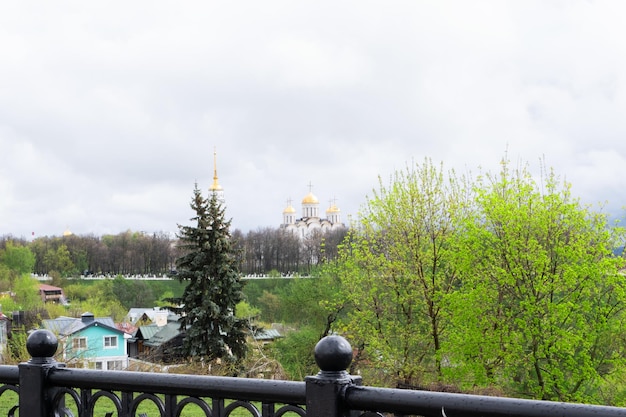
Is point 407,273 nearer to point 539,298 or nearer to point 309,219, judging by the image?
point 539,298

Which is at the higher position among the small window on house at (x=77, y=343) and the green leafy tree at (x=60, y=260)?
the green leafy tree at (x=60, y=260)

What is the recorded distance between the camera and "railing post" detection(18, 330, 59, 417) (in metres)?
3.14

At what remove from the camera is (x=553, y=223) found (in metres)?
21.6

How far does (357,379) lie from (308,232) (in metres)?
121

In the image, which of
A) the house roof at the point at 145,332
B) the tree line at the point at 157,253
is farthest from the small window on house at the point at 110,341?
the tree line at the point at 157,253

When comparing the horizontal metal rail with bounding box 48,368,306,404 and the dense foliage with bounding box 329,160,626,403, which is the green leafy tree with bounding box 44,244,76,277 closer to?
the dense foliage with bounding box 329,160,626,403

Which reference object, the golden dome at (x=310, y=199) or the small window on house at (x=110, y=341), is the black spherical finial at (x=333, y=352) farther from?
the golden dome at (x=310, y=199)

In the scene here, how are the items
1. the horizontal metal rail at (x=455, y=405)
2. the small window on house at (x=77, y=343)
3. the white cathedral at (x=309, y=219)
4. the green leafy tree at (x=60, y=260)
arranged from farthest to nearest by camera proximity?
1. the white cathedral at (x=309, y=219)
2. the green leafy tree at (x=60, y=260)
3. the small window on house at (x=77, y=343)
4. the horizontal metal rail at (x=455, y=405)

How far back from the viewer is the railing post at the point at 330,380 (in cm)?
235

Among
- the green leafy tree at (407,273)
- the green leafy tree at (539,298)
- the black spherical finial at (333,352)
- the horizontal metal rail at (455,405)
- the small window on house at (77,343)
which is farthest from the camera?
the small window on house at (77,343)

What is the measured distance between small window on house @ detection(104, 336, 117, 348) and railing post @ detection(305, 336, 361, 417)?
147 ft

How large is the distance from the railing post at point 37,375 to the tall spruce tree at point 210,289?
22.2 metres

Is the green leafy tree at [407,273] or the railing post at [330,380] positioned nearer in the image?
the railing post at [330,380]

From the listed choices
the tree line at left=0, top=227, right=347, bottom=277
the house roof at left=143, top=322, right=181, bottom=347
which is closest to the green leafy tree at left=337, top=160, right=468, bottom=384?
the house roof at left=143, top=322, right=181, bottom=347
